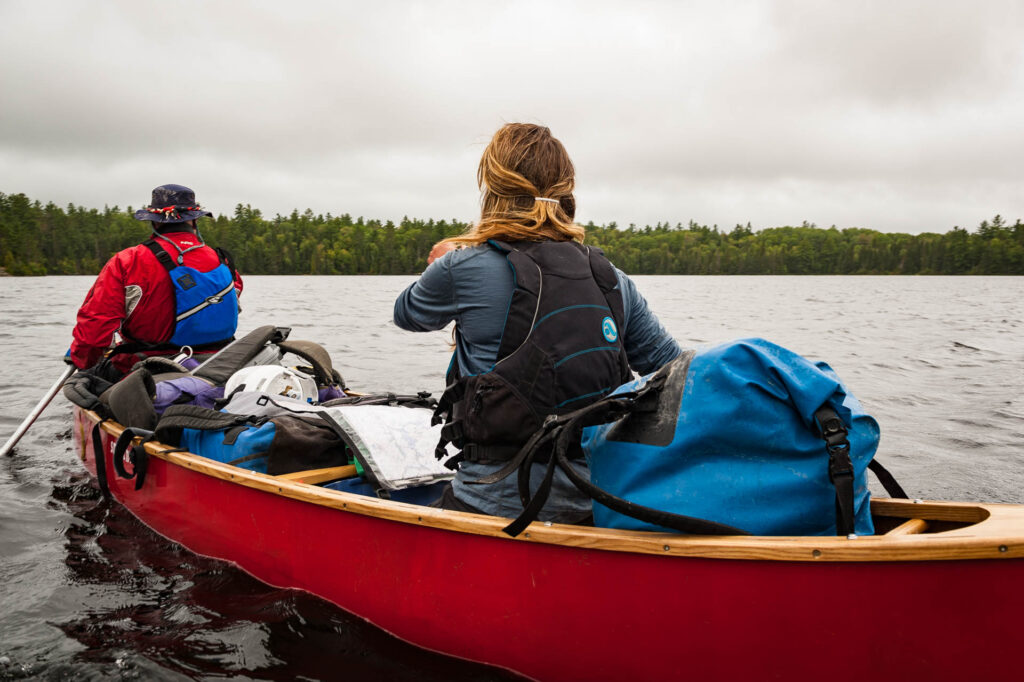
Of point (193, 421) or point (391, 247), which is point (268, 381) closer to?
point (193, 421)

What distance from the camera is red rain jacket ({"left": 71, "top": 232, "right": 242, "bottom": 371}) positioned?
551 cm

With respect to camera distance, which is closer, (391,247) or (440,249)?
(440,249)

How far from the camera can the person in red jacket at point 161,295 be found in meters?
5.53

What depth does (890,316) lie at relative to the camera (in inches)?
1102

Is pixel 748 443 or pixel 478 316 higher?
pixel 478 316

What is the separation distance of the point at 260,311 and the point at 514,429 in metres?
27.1

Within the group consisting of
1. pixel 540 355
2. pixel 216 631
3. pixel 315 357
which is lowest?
pixel 216 631

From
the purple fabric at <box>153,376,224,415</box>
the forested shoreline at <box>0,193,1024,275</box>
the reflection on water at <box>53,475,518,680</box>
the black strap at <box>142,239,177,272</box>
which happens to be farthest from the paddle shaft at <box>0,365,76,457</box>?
the forested shoreline at <box>0,193,1024,275</box>

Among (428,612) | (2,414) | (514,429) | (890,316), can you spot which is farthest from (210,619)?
(890,316)

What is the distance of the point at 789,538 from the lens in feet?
7.86

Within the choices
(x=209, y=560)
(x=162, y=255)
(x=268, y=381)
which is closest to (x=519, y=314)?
(x=268, y=381)

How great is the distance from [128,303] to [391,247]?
97957mm

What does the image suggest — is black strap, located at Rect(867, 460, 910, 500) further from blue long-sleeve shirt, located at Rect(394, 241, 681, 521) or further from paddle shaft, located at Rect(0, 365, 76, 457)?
paddle shaft, located at Rect(0, 365, 76, 457)

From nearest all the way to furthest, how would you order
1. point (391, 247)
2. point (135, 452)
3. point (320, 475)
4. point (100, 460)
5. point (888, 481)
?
point (888, 481)
point (320, 475)
point (135, 452)
point (100, 460)
point (391, 247)
